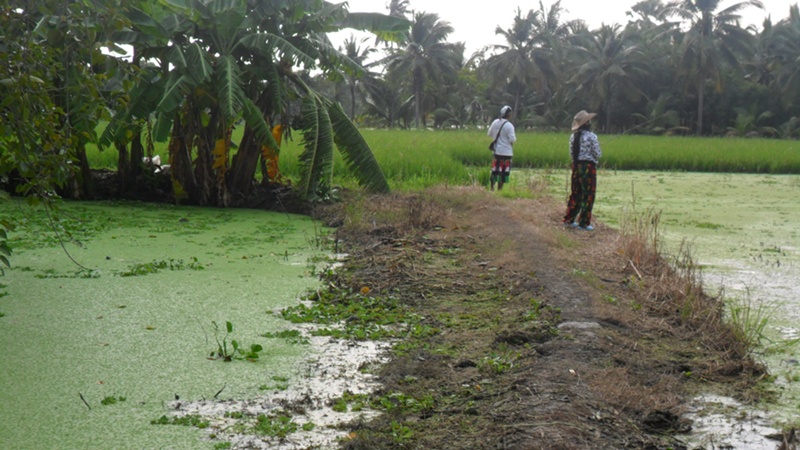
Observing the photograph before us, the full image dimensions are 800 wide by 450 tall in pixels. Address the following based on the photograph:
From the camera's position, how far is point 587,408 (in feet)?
8.13

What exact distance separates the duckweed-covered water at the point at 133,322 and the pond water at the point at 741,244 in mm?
1552

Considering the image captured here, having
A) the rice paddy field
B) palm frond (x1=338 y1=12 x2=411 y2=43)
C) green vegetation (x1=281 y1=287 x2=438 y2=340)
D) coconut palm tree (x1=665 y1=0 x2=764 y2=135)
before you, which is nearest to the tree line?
coconut palm tree (x1=665 y1=0 x2=764 y2=135)

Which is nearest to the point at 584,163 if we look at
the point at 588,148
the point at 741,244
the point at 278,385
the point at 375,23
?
the point at 588,148

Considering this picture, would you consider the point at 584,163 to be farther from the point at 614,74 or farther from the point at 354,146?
the point at 614,74

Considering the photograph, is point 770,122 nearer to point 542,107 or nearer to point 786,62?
point 786,62

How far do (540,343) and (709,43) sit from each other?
26908 millimetres

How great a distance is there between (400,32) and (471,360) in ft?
17.2

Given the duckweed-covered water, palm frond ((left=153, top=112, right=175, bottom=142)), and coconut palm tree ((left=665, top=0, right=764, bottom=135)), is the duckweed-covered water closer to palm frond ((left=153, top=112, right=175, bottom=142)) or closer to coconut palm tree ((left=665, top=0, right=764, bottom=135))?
palm frond ((left=153, top=112, right=175, bottom=142))

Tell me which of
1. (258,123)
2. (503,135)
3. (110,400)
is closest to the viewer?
(110,400)

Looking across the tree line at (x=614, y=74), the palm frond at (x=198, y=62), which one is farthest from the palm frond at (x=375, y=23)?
the tree line at (x=614, y=74)

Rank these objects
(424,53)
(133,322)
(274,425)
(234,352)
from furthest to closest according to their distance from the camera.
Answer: (424,53) < (133,322) < (234,352) < (274,425)

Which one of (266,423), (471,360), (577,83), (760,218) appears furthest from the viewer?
(577,83)

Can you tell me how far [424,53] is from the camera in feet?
111

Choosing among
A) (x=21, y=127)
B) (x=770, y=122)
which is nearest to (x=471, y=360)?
(x=21, y=127)
